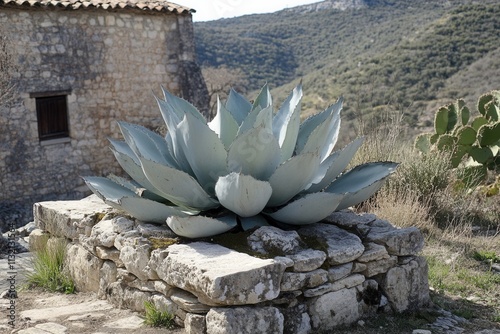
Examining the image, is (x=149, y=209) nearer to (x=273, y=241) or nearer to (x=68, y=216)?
(x=273, y=241)

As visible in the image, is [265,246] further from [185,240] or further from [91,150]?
[91,150]

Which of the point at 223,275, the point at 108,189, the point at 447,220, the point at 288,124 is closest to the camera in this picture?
the point at 223,275

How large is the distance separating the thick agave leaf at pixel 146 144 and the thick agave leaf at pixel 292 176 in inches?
27.2

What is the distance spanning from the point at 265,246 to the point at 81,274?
4.28 feet

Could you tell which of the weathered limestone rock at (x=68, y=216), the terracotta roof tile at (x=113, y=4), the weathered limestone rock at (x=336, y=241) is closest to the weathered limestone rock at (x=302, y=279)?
the weathered limestone rock at (x=336, y=241)

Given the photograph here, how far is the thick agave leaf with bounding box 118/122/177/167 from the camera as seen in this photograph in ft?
12.0

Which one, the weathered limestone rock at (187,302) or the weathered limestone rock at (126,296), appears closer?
the weathered limestone rock at (187,302)

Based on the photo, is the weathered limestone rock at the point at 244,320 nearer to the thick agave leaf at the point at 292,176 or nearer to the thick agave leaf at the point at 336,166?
the thick agave leaf at the point at 292,176

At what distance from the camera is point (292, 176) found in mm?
3172

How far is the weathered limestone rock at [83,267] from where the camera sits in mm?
3633

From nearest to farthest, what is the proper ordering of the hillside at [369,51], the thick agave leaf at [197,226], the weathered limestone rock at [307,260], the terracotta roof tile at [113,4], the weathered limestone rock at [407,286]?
the weathered limestone rock at [307,260], the thick agave leaf at [197,226], the weathered limestone rock at [407,286], the terracotta roof tile at [113,4], the hillside at [369,51]

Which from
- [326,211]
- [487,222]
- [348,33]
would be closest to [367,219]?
[326,211]

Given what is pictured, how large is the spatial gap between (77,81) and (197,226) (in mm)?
8367

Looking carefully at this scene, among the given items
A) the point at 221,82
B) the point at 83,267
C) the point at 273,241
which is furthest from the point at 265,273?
the point at 221,82
